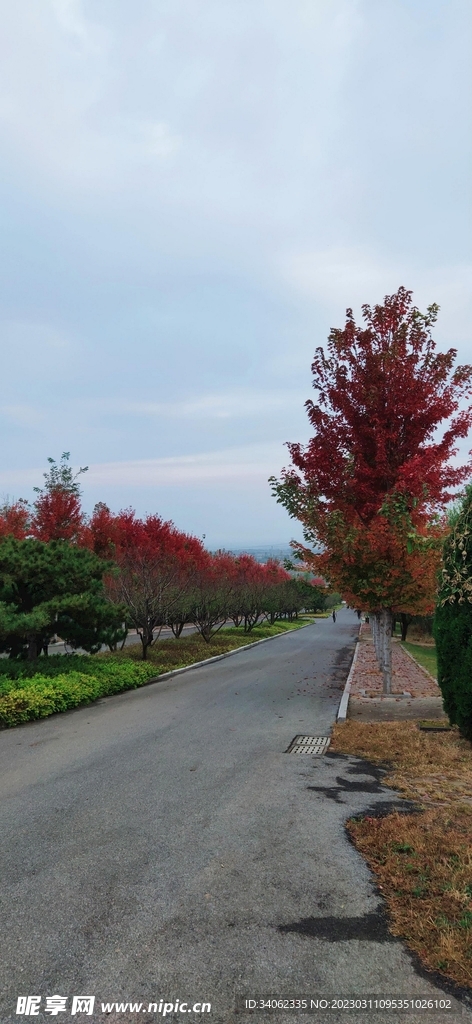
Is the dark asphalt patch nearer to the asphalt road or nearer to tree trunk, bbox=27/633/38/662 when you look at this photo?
the asphalt road

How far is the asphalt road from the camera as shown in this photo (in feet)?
10.1

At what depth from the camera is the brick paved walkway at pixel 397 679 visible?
44.6 ft

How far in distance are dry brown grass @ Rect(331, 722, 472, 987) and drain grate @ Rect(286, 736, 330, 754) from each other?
0.31 m

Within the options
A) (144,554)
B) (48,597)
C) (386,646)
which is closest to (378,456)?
(386,646)

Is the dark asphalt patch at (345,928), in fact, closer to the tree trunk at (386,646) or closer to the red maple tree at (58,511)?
the tree trunk at (386,646)

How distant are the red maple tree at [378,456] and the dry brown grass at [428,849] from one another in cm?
417

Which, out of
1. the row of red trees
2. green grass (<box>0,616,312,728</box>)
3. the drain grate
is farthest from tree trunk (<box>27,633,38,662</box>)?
the drain grate

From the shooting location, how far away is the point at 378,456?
11.9 meters

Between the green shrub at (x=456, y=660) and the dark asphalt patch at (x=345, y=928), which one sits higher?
the green shrub at (x=456, y=660)

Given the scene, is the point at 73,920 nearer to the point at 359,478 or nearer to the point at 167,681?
the point at 359,478

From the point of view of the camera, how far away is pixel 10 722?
10.2 metres

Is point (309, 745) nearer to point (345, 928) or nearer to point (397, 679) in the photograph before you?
point (345, 928)

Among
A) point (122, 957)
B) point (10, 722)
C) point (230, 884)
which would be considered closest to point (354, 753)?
point (230, 884)

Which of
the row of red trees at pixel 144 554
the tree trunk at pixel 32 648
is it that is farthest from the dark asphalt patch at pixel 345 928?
the row of red trees at pixel 144 554
